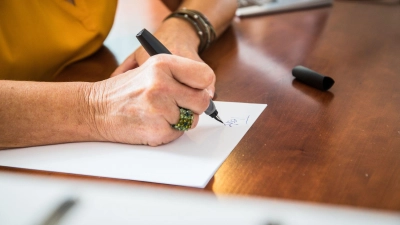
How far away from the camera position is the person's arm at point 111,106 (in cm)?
64

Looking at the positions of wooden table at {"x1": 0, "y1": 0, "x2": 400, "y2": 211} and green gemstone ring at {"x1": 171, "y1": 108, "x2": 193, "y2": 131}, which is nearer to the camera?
wooden table at {"x1": 0, "y1": 0, "x2": 400, "y2": 211}

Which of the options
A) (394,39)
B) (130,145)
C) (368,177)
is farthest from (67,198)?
(394,39)

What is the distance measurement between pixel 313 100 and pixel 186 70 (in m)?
0.27

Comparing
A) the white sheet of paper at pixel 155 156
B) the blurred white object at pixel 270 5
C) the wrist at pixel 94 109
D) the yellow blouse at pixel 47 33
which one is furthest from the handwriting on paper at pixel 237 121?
the blurred white object at pixel 270 5

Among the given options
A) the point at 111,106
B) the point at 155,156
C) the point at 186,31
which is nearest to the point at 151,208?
the point at 155,156

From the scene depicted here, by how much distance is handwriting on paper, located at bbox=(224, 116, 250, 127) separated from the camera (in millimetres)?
701

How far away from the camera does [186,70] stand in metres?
0.64

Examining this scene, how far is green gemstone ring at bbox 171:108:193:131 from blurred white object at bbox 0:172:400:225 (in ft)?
0.44

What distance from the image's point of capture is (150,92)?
63 centimetres

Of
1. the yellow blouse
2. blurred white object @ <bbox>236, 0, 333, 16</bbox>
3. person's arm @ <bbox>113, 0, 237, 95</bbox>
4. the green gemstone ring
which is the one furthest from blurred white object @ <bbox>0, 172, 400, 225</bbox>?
blurred white object @ <bbox>236, 0, 333, 16</bbox>

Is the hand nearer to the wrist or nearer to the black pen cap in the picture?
the wrist

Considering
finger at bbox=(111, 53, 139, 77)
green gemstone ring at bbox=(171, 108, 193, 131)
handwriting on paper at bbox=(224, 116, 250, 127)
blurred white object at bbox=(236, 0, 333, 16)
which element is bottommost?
blurred white object at bbox=(236, 0, 333, 16)

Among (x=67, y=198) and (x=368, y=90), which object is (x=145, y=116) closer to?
(x=67, y=198)

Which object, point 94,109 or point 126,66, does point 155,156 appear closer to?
point 94,109
